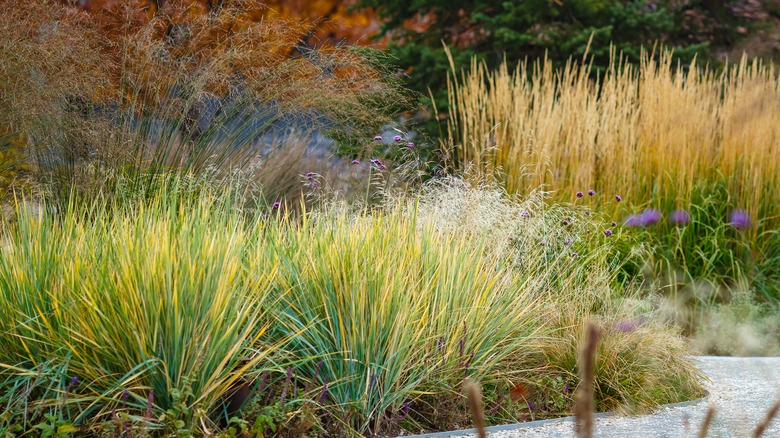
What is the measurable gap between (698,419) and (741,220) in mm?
3514

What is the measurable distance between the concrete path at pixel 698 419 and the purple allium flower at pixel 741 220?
218 cm

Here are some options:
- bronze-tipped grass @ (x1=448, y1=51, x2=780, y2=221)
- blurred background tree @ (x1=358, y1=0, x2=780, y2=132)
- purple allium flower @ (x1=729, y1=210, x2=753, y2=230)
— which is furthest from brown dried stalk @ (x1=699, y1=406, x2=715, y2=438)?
blurred background tree @ (x1=358, y1=0, x2=780, y2=132)

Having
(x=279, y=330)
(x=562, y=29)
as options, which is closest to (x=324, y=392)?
(x=279, y=330)

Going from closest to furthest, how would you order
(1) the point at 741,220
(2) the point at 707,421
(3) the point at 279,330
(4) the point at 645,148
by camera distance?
(2) the point at 707,421 → (3) the point at 279,330 → (1) the point at 741,220 → (4) the point at 645,148

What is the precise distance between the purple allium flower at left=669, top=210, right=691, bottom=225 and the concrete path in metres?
2.01

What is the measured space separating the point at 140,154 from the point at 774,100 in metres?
4.66

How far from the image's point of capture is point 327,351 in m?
3.26

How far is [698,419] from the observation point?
3447mm

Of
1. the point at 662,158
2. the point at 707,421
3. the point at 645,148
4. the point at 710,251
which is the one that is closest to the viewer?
the point at 707,421

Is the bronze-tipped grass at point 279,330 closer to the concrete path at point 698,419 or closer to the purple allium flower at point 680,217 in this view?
the concrete path at point 698,419

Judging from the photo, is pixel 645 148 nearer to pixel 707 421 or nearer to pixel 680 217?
pixel 680 217

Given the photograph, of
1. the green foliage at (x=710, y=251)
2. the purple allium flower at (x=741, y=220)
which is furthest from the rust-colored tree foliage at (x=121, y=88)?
the purple allium flower at (x=741, y=220)

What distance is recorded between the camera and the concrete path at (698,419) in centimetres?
325

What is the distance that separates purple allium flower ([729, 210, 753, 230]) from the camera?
21.3 ft
